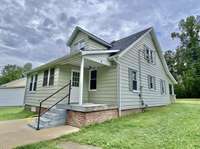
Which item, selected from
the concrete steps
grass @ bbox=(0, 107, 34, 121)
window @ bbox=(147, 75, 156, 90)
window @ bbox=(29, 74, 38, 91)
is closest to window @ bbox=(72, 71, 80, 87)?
the concrete steps

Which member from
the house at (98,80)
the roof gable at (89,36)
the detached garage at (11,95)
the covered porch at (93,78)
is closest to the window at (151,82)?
the house at (98,80)

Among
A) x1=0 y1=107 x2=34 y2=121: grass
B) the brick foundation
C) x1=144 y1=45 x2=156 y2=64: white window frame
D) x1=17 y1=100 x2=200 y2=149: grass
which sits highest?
x1=144 y1=45 x2=156 y2=64: white window frame

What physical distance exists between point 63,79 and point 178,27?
35.6 meters

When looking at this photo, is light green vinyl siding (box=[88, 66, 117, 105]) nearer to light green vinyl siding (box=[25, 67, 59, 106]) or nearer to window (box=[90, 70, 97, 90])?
window (box=[90, 70, 97, 90])

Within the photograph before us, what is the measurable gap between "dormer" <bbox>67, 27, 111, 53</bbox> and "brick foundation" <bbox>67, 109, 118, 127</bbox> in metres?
5.38

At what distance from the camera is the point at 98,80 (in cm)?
984

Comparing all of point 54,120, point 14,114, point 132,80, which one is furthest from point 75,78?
point 14,114

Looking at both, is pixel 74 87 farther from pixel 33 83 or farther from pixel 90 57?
pixel 33 83

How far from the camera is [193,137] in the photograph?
4.83 m

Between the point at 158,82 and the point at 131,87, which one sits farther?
the point at 158,82

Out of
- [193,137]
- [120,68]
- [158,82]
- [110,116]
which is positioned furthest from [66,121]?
[158,82]

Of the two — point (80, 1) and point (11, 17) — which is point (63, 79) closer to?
point (80, 1)

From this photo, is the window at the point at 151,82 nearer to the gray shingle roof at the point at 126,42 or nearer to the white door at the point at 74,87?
the gray shingle roof at the point at 126,42

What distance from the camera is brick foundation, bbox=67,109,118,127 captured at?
261 inches
